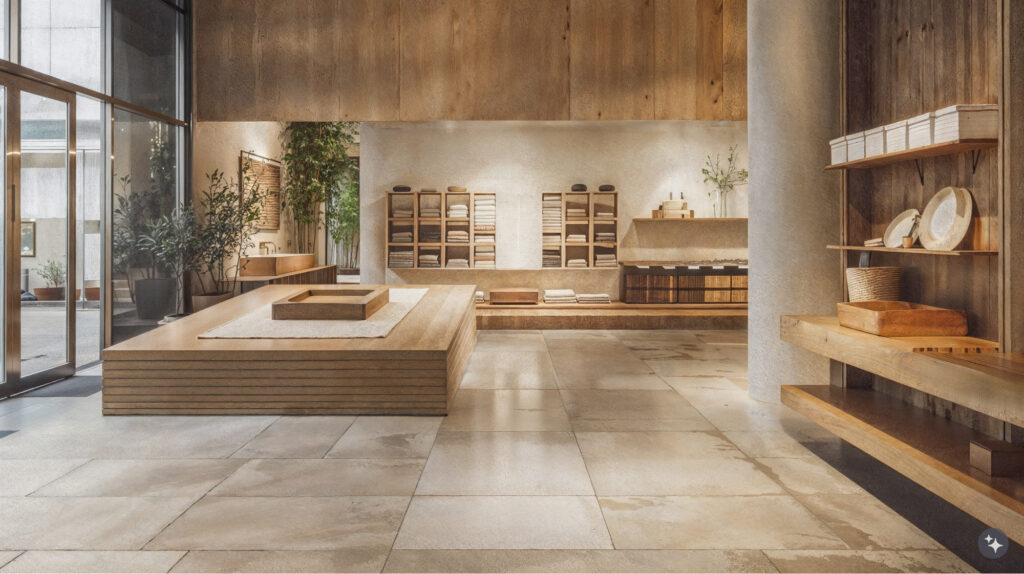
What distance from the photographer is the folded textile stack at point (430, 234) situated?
7.55 meters

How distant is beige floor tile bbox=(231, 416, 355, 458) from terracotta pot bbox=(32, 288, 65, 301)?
2.28 meters

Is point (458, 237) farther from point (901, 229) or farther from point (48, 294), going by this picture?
point (901, 229)

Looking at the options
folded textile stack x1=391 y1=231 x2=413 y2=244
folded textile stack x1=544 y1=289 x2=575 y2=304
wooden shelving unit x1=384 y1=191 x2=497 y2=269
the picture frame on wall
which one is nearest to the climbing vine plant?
wooden shelving unit x1=384 y1=191 x2=497 y2=269

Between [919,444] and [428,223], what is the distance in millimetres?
5708

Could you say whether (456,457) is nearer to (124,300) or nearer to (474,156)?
(124,300)

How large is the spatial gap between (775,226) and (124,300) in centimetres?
502

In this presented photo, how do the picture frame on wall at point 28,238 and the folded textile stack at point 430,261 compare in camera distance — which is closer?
the picture frame on wall at point 28,238

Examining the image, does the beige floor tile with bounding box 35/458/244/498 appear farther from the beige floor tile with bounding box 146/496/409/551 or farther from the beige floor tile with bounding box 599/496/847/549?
the beige floor tile with bounding box 599/496/847/549

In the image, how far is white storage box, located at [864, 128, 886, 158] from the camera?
9.71 ft

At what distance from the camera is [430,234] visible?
7.56 metres

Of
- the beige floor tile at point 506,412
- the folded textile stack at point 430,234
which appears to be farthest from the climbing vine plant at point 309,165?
the beige floor tile at point 506,412

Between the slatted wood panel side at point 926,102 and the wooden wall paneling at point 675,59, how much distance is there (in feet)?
10.6

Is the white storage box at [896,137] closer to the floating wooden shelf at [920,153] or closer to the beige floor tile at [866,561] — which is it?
the floating wooden shelf at [920,153]

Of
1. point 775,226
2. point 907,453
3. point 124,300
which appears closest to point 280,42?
point 124,300
